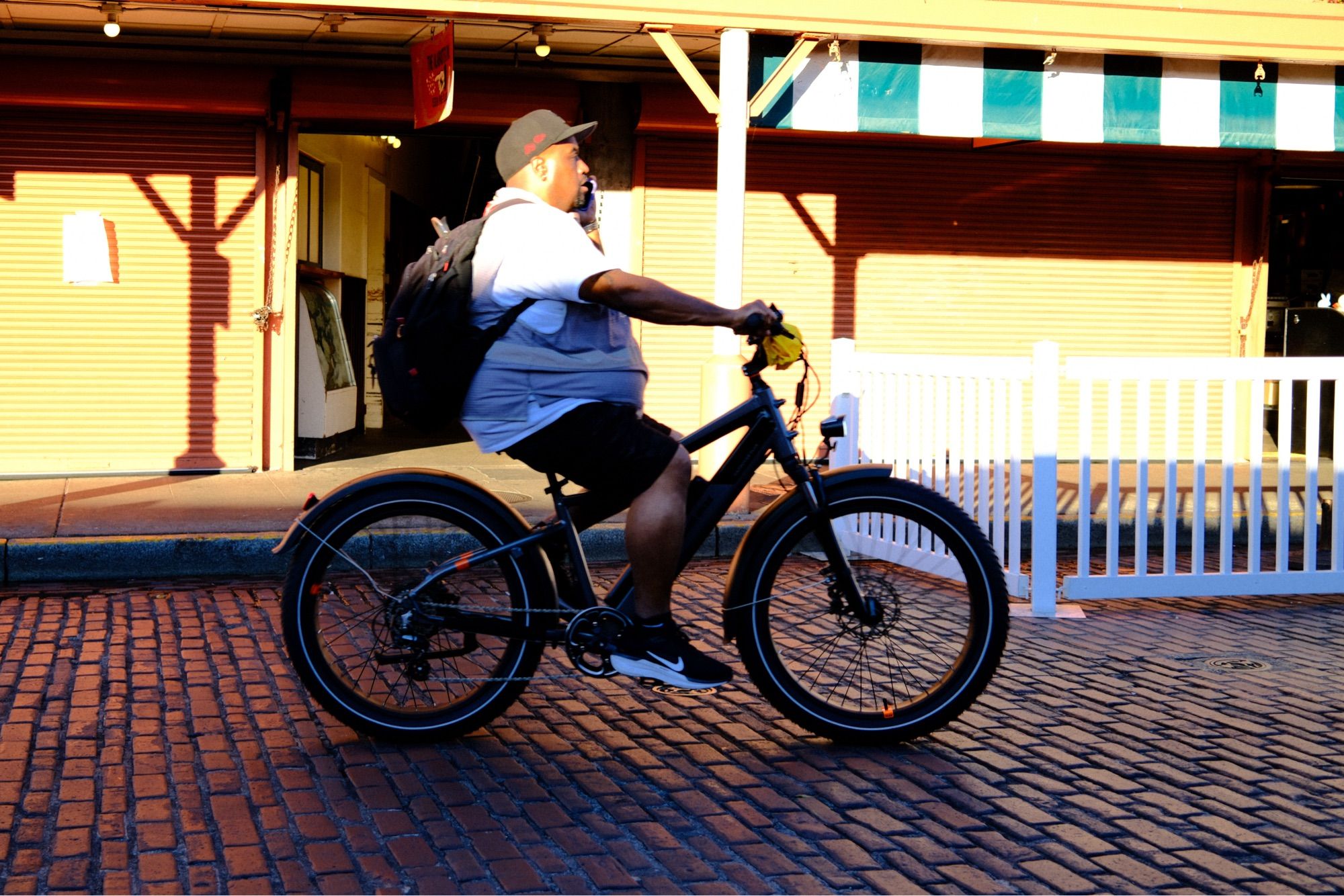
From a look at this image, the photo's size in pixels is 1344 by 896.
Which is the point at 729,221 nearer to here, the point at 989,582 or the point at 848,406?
the point at 848,406

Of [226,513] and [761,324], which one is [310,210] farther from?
[761,324]

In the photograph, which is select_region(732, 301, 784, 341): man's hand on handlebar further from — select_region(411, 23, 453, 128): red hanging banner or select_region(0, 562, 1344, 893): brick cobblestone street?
select_region(411, 23, 453, 128): red hanging banner

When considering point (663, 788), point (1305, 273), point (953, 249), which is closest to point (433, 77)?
point (953, 249)

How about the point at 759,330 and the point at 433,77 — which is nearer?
the point at 759,330

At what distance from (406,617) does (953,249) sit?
29.3 ft

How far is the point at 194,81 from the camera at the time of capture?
1056 centimetres

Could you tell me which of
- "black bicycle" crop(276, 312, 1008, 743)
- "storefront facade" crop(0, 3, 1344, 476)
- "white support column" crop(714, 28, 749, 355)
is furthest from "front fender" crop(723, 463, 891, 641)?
"storefront facade" crop(0, 3, 1344, 476)

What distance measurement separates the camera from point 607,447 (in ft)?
13.9

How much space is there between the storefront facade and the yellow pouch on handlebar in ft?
17.8

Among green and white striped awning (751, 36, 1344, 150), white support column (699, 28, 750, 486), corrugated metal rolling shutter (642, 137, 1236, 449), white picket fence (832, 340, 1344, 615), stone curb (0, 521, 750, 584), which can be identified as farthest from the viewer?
corrugated metal rolling shutter (642, 137, 1236, 449)

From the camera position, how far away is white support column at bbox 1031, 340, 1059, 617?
6.59m

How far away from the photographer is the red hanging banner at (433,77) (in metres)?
9.53

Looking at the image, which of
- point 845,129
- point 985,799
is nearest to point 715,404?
point 845,129

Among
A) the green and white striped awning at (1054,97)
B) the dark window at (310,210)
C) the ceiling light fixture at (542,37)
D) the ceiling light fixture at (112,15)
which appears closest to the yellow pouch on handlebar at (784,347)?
the green and white striped awning at (1054,97)
